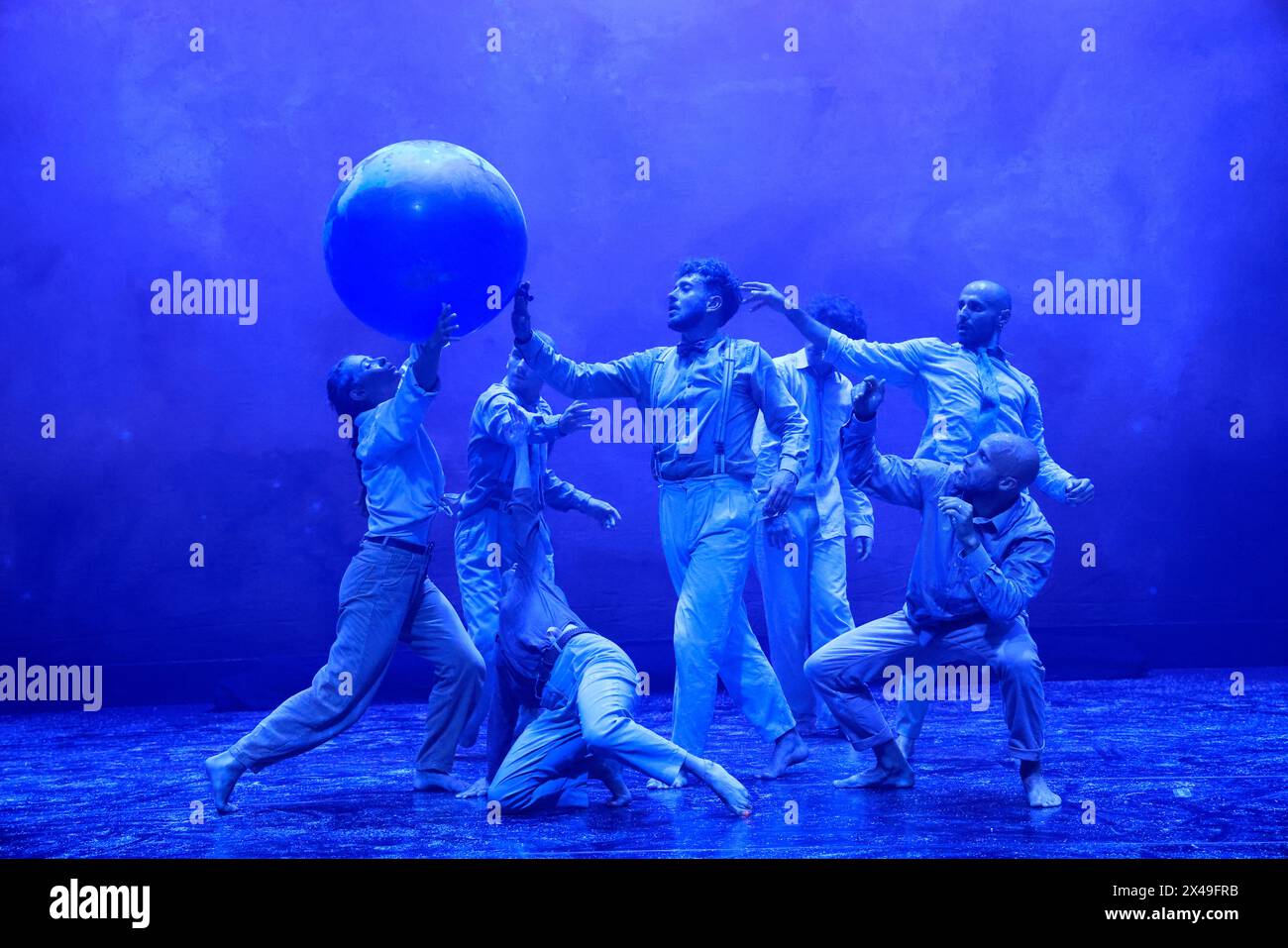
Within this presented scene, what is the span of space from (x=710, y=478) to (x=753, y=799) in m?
1.11

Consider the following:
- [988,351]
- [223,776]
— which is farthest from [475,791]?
[988,351]

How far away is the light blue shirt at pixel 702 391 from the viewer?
4961mm

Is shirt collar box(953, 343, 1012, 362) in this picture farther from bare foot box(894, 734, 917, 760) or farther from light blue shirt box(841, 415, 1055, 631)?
bare foot box(894, 734, 917, 760)

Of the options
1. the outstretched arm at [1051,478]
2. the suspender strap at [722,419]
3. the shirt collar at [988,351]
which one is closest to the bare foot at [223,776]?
the suspender strap at [722,419]

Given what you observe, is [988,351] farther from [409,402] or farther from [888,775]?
[409,402]

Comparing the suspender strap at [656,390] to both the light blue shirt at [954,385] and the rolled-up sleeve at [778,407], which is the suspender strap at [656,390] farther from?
the light blue shirt at [954,385]

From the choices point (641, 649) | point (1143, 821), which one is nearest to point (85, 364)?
point (641, 649)

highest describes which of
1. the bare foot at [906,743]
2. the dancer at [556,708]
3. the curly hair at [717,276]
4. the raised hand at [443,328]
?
the curly hair at [717,276]

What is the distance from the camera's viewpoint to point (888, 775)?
4641 mm

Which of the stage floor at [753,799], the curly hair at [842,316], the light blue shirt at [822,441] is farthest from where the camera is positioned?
the curly hair at [842,316]

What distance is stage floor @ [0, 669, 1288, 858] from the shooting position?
3842 millimetres

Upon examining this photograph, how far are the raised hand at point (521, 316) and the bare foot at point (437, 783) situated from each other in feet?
4.90

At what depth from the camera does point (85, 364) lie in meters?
7.57
